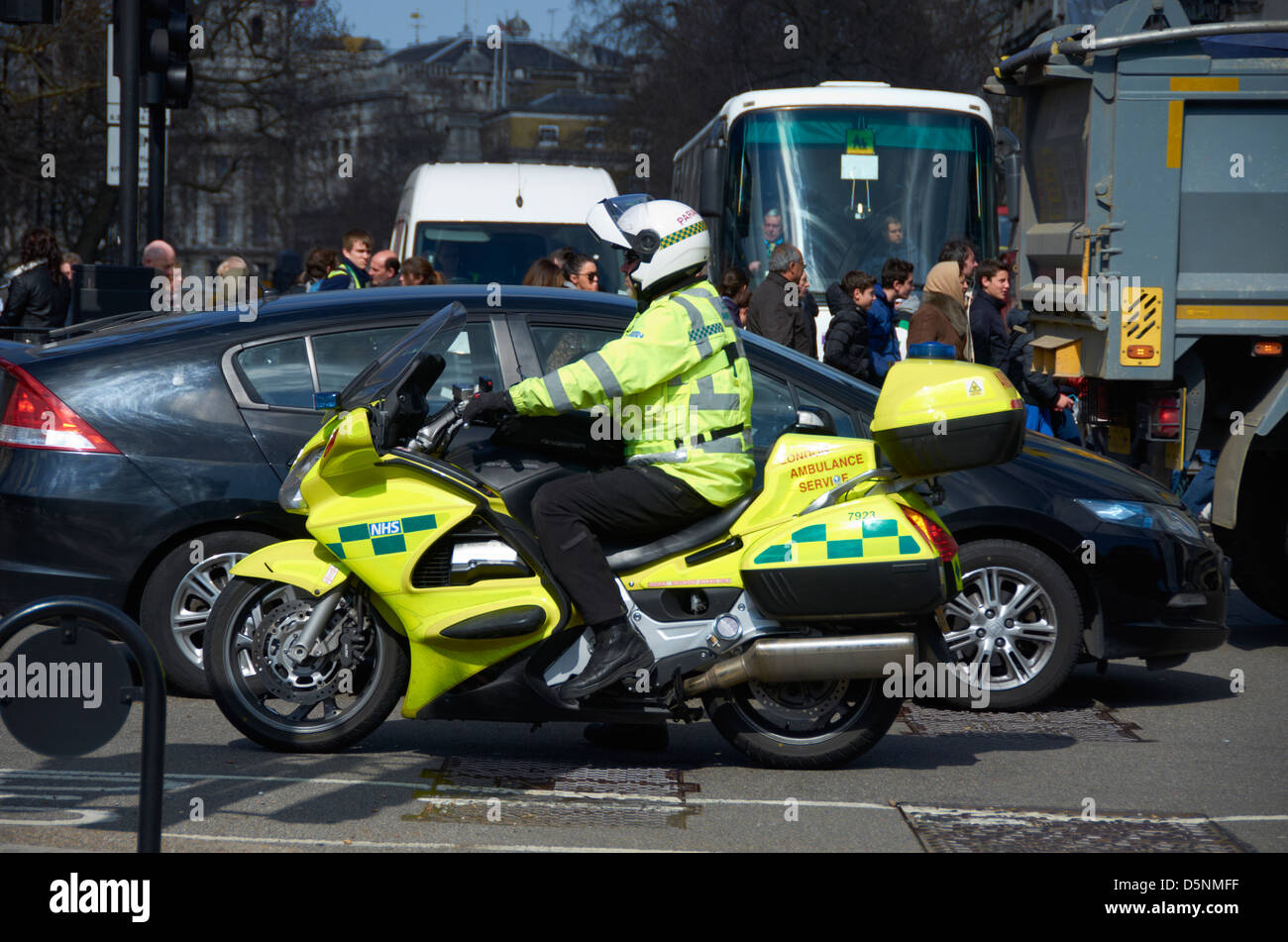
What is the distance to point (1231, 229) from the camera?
8.35m

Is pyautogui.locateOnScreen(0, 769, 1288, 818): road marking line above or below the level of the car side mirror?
below

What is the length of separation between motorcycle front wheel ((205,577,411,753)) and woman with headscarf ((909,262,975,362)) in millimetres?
5142

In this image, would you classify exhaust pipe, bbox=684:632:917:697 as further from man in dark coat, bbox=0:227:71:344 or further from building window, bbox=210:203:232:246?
building window, bbox=210:203:232:246

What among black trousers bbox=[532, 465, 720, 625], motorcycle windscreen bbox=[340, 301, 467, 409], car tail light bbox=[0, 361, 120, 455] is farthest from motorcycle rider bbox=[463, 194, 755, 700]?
car tail light bbox=[0, 361, 120, 455]

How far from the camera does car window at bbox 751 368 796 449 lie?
6.58 meters

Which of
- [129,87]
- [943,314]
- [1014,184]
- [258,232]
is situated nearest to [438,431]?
[943,314]

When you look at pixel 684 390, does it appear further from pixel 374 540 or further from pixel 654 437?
pixel 374 540

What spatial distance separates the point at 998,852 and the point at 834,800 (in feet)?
2.32

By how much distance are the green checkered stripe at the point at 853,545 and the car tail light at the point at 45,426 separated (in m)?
2.89

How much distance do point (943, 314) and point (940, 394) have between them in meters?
5.05

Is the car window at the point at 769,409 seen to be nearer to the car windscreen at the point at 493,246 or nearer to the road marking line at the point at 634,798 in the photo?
the road marking line at the point at 634,798

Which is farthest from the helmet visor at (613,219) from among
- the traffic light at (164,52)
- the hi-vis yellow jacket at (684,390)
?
the traffic light at (164,52)
